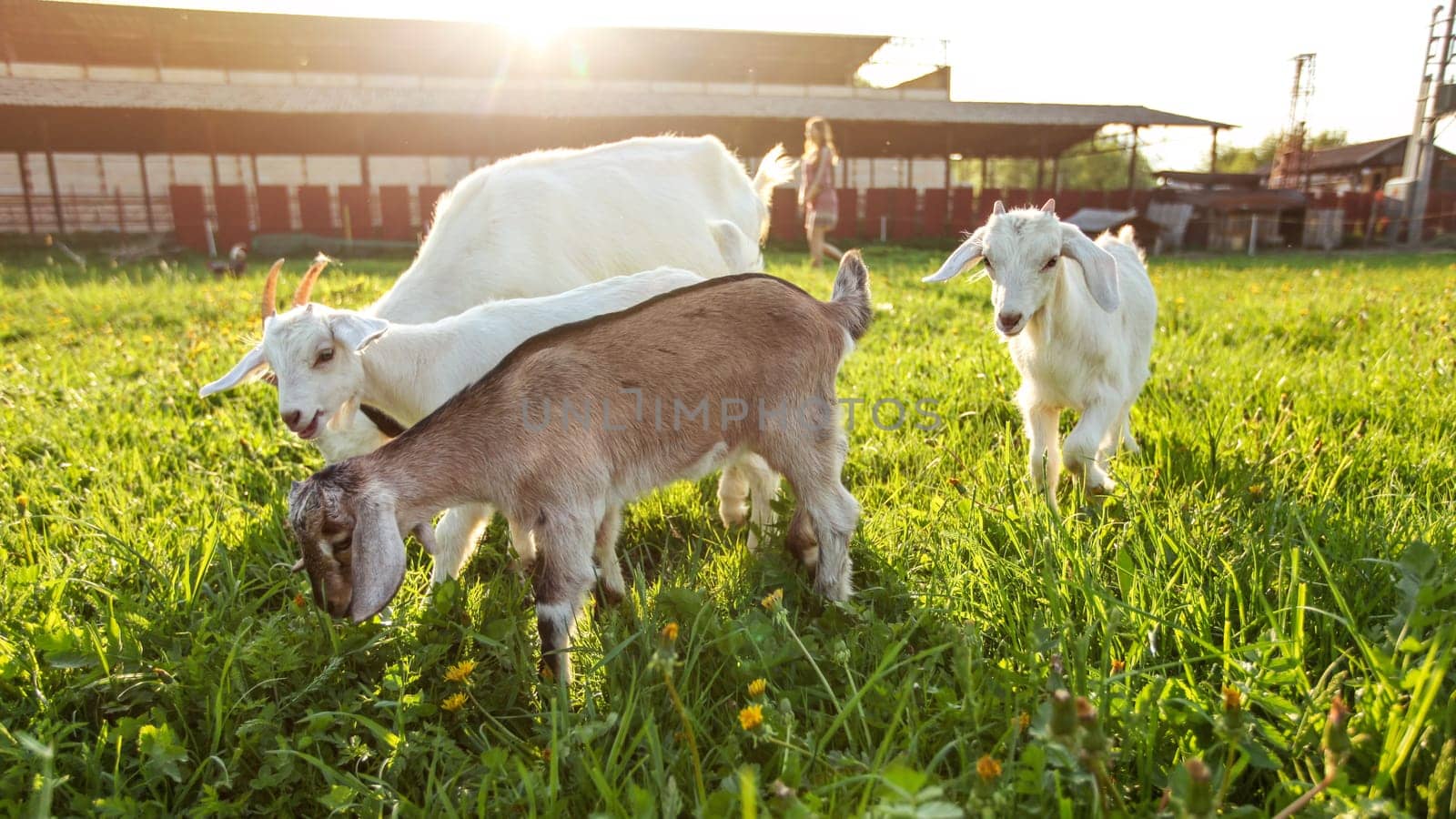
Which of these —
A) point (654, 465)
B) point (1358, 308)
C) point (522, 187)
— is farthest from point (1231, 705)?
point (1358, 308)

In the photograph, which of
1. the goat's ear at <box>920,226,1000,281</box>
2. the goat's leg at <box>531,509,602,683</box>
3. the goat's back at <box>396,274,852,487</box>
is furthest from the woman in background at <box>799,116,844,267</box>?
the goat's leg at <box>531,509,602,683</box>

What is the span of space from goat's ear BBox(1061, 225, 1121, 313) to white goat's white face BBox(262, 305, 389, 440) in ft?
7.16

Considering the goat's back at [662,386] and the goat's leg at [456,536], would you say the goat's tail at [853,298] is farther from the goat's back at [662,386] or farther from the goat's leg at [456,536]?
the goat's leg at [456,536]

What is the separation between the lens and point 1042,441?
3.03 m

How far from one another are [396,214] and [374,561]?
67.0ft

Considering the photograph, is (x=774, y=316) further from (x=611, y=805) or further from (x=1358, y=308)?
(x=1358, y=308)

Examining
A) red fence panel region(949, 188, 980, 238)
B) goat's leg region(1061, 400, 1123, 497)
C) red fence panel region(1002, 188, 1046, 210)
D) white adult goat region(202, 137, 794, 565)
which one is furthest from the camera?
red fence panel region(1002, 188, 1046, 210)

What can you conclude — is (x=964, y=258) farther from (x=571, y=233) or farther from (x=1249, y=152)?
(x=1249, y=152)

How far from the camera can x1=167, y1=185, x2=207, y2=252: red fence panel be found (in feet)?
61.1

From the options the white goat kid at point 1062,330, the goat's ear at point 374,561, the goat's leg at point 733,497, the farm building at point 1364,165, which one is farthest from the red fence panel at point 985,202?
the goat's ear at point 374,561

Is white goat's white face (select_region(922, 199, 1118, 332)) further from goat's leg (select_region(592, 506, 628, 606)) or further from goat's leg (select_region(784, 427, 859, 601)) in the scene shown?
goat's leg (select_region(592, 506, 628, 606))

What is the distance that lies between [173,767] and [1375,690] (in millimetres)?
2085

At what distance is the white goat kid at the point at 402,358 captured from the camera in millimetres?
2473

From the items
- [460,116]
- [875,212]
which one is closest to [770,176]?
[460,116]
